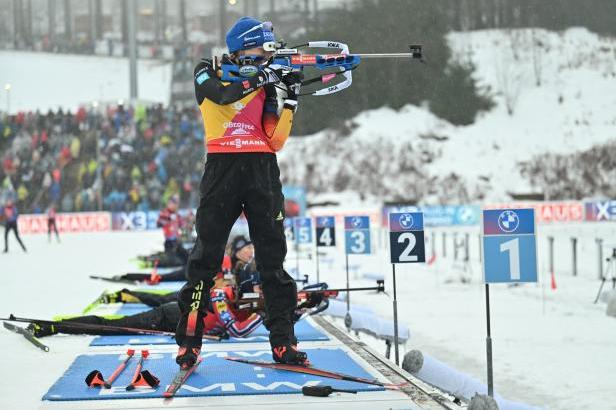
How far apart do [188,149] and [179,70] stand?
18.9 meters

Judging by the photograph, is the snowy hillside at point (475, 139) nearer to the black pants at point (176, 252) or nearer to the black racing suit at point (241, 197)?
the black pants at point (176, 252)

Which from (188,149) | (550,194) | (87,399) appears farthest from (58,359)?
(550,194)

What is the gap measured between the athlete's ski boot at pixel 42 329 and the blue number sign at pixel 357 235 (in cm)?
366

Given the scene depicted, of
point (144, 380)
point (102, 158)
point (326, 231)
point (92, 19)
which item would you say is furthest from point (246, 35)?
point (92, 19)

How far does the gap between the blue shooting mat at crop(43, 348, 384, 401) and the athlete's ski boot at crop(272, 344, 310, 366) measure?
0.08m

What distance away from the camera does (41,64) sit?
6297cm

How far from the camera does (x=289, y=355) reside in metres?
4.98

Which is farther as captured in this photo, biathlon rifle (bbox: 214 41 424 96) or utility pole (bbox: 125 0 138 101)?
utility pole (bbox: 125 0 138 101)

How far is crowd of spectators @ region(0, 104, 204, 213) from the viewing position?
132 feet

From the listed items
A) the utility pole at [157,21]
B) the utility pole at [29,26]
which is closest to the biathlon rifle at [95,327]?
the utility pole at [29,26]

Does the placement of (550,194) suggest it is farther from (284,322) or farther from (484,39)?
(284,322)

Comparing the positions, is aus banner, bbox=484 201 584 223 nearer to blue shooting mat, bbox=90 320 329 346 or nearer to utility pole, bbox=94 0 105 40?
blue shooting mat, bbox=90 320 329 346

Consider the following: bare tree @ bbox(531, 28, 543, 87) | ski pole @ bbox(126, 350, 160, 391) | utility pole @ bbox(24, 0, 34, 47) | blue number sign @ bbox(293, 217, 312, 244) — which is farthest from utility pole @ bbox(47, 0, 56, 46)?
ski pole @ bbox(126, 350, 160, 391)

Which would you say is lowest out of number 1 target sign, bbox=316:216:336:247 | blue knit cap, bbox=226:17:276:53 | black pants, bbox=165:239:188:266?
black pants, bbox=165:239:188:266
